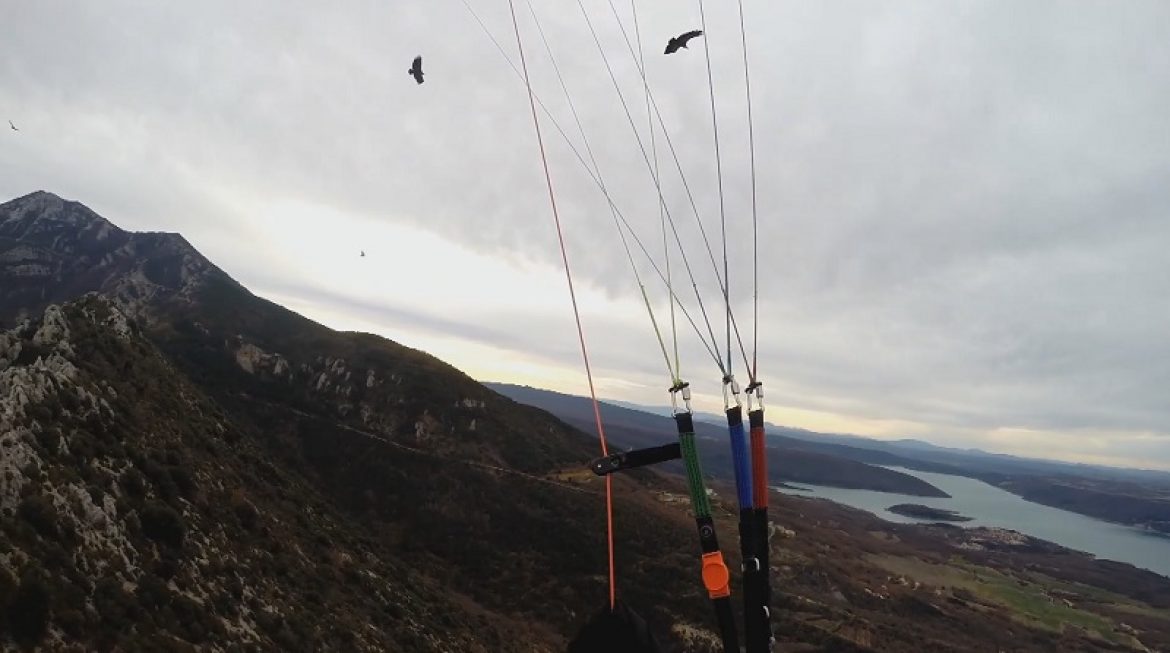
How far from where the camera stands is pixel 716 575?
515 cm

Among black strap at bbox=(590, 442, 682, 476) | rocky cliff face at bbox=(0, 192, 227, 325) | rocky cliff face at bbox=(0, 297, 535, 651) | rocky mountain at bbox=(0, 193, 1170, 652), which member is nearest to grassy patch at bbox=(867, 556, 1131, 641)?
rocky mountain at bbox=(0, 193, 1170, 652)

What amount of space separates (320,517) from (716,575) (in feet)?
126

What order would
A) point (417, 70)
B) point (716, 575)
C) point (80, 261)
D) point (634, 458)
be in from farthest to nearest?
point (80, 261) < point (417, 70) < point (634, 458) < point (716, 575)

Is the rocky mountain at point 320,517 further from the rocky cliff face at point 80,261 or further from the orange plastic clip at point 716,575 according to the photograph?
the orange plastic clip at point 716,575

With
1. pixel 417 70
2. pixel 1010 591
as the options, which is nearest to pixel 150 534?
pixel 417 70

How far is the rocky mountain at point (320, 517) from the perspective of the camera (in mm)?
16781

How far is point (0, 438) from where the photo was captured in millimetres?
16391

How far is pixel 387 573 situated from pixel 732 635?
117 feet

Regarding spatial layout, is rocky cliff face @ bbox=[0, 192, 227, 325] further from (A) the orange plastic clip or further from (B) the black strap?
(A) the orange plastic clip

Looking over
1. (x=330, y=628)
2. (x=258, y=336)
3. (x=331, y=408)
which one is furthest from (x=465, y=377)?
(x=330, y=628)

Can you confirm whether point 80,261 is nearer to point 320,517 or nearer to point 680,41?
point 320,517

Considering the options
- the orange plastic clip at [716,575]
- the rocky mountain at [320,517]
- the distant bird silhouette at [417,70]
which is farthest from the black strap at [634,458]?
the rocky mountain at [320,517]

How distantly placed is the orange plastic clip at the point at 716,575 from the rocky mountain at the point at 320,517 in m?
14.0

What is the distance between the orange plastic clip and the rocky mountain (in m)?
14.0
